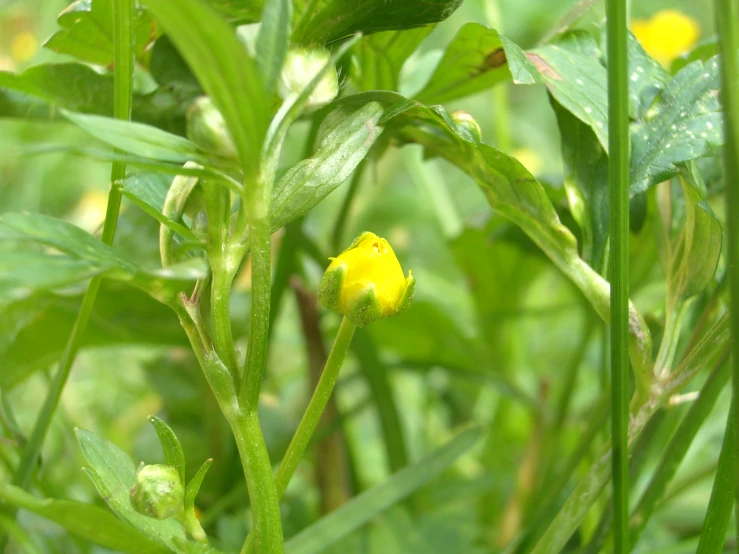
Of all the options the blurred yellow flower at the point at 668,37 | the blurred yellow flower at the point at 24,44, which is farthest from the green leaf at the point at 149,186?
the blurred yellow flower at the point at 24,44

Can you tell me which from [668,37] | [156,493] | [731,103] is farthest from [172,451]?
[668,37]

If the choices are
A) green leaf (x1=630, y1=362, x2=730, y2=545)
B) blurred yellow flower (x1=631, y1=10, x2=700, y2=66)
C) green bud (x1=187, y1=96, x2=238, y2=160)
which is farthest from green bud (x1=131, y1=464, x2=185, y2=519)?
blurred yellow flower (x1=631, y1=10, x2=700, y2=66)

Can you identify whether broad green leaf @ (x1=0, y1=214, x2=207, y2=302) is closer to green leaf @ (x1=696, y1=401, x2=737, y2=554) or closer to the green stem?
the green stem

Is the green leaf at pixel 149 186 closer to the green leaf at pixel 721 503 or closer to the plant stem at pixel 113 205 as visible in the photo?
the plant stem at pixel 113 205

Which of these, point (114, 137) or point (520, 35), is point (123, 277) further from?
point (520, 35)

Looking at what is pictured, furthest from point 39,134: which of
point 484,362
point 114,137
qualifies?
point 114,137

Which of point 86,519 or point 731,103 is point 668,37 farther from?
point 86,519
